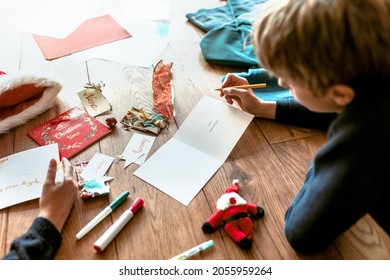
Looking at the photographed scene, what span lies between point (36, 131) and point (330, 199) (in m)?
0.79

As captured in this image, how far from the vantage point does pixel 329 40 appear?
543mm

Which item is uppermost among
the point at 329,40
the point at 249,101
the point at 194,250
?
the point at 329,40

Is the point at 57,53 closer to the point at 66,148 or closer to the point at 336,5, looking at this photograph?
the point at 66,148

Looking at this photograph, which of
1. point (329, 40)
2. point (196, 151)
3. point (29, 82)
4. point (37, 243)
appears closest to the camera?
point (329, 40)

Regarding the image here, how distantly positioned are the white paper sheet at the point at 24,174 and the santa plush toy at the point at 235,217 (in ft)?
1.36

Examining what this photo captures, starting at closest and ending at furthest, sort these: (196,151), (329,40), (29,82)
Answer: (329,40), (196,151), (29,82)

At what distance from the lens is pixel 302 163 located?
3.03 feet

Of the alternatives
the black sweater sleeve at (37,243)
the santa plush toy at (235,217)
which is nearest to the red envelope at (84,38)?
the black sweater sleeve at (37,243)

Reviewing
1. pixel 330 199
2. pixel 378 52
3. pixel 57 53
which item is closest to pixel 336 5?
pixel 378 52

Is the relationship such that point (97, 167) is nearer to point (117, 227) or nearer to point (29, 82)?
point (117, 227)

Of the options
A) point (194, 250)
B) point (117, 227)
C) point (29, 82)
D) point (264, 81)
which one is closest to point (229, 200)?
point (194, 250)

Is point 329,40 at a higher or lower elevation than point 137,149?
higher

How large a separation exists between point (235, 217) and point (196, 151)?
22 centimetres

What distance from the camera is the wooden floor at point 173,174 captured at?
773 mm
